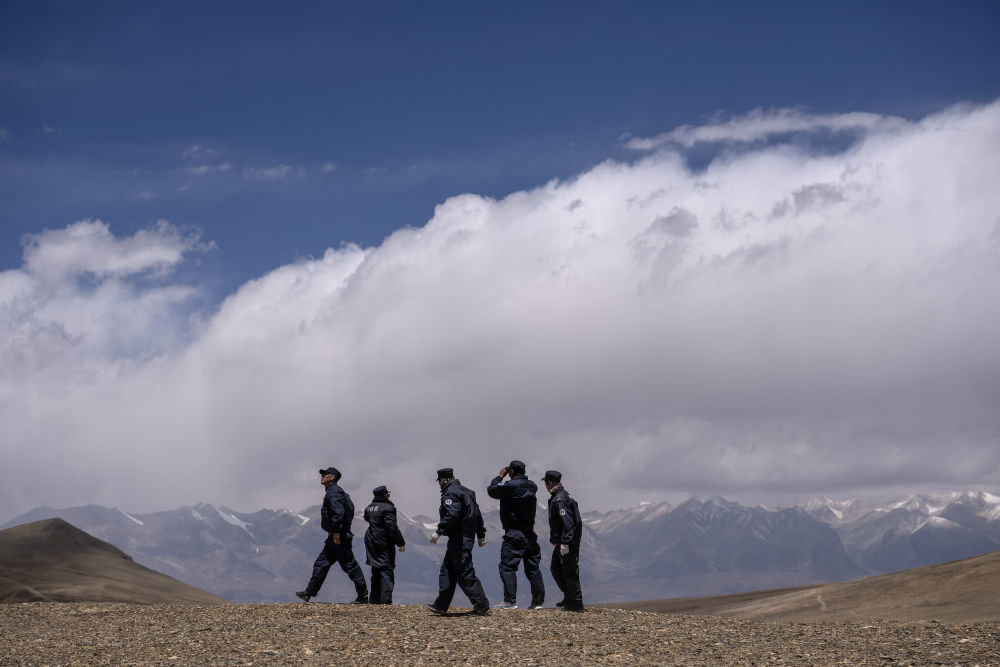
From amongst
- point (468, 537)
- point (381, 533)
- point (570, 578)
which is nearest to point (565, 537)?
point (570, 578)

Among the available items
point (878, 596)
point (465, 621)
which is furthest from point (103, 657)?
point (878, 596)

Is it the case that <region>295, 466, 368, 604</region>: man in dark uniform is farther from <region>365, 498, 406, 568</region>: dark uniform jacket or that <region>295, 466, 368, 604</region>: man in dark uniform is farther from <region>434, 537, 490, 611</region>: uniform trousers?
<region>434, 537, 490, 611</region>: uniform trousers

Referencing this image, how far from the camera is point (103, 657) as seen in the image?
16953mm

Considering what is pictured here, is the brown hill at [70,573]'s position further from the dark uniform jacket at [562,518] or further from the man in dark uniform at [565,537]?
the dark uniform jacket at [562,518]

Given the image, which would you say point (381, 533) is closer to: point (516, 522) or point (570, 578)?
point (516, 522)

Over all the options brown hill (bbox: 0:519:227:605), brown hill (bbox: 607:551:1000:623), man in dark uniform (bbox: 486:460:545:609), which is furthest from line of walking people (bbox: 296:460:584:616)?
brown hill (bbox: 0:519:227:605)

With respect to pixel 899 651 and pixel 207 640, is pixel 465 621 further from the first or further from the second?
pixel 899 651

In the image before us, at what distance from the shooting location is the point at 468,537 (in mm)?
21016

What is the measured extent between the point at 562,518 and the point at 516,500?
4.69 ft

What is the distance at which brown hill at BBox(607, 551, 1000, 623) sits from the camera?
22.7 m

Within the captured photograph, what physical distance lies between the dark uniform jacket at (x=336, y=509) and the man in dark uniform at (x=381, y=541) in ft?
2.13

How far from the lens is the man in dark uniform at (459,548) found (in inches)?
815

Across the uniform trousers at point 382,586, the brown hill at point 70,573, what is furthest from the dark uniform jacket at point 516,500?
the brown hill at point 70,573

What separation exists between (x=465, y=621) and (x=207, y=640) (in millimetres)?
4989
